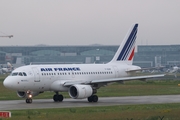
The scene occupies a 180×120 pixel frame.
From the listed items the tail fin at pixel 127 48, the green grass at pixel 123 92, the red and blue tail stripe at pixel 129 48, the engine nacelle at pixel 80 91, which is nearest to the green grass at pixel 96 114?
the engine nacelle at pixel 80 91

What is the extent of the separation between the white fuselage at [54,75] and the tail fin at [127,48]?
2018 millimetres

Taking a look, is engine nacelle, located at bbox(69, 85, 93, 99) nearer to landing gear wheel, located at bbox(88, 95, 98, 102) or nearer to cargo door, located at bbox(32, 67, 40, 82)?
landing gear wheel, located at bbox(88, 95, 98, 102)

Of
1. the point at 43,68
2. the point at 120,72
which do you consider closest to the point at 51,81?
the point at 43,68

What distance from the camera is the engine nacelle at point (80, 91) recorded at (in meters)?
45.5

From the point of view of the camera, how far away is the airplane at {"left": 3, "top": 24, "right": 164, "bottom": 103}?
45.6 metres

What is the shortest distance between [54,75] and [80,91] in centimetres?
333

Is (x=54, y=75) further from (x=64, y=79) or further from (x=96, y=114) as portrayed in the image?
(x=96, y=114)

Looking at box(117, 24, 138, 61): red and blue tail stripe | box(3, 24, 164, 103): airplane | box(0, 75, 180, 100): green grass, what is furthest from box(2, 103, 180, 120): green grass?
box(0, 75, 180, 100): green grass

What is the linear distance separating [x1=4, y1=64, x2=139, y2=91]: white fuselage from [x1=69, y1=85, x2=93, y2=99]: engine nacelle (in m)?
1.22

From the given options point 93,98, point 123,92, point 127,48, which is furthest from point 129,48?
point 93,98

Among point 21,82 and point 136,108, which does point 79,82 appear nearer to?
point 21,82

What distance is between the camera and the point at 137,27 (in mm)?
56094

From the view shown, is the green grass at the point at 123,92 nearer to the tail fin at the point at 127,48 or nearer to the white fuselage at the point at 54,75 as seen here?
the tail fin at the point at 127,48

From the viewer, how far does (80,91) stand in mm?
45469
